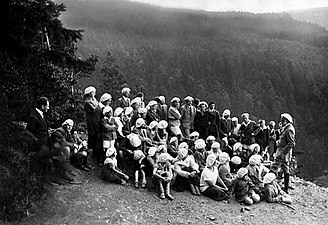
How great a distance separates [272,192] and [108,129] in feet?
14.5

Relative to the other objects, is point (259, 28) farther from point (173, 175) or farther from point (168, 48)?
point (173, 175)

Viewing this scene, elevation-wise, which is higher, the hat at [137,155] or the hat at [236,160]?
the hat at [137,155]

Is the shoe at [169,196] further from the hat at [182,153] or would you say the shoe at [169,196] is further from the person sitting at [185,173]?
the hat at [182,153]

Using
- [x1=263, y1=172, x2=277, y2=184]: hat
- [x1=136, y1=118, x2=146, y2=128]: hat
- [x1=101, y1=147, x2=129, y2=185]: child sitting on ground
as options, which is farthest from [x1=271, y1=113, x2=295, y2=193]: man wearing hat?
[x1=101, y1=147, x2=129, y2=185]: child sitting on ground

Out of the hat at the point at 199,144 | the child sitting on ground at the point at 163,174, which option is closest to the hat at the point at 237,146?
the hat at the point at 199,144

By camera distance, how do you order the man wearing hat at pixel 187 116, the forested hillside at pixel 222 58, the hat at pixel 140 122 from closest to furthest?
the hat at pixel 140 122, the man wearing hat at pixel 187 116, the forested hillside at pixel 222 58

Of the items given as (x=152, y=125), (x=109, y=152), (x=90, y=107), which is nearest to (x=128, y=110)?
(x=152, y=125)

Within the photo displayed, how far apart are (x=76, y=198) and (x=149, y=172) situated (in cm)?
201

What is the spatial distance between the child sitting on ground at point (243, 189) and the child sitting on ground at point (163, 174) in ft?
5.46

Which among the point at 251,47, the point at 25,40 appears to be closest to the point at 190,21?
the point at 251,47

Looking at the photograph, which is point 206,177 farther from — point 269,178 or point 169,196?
point 269,178

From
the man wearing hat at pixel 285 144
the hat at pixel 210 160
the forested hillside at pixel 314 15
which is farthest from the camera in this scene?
the forested hillside at pixel 314 15

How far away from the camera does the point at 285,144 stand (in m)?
10.5

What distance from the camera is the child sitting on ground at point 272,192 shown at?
32.0 ft
